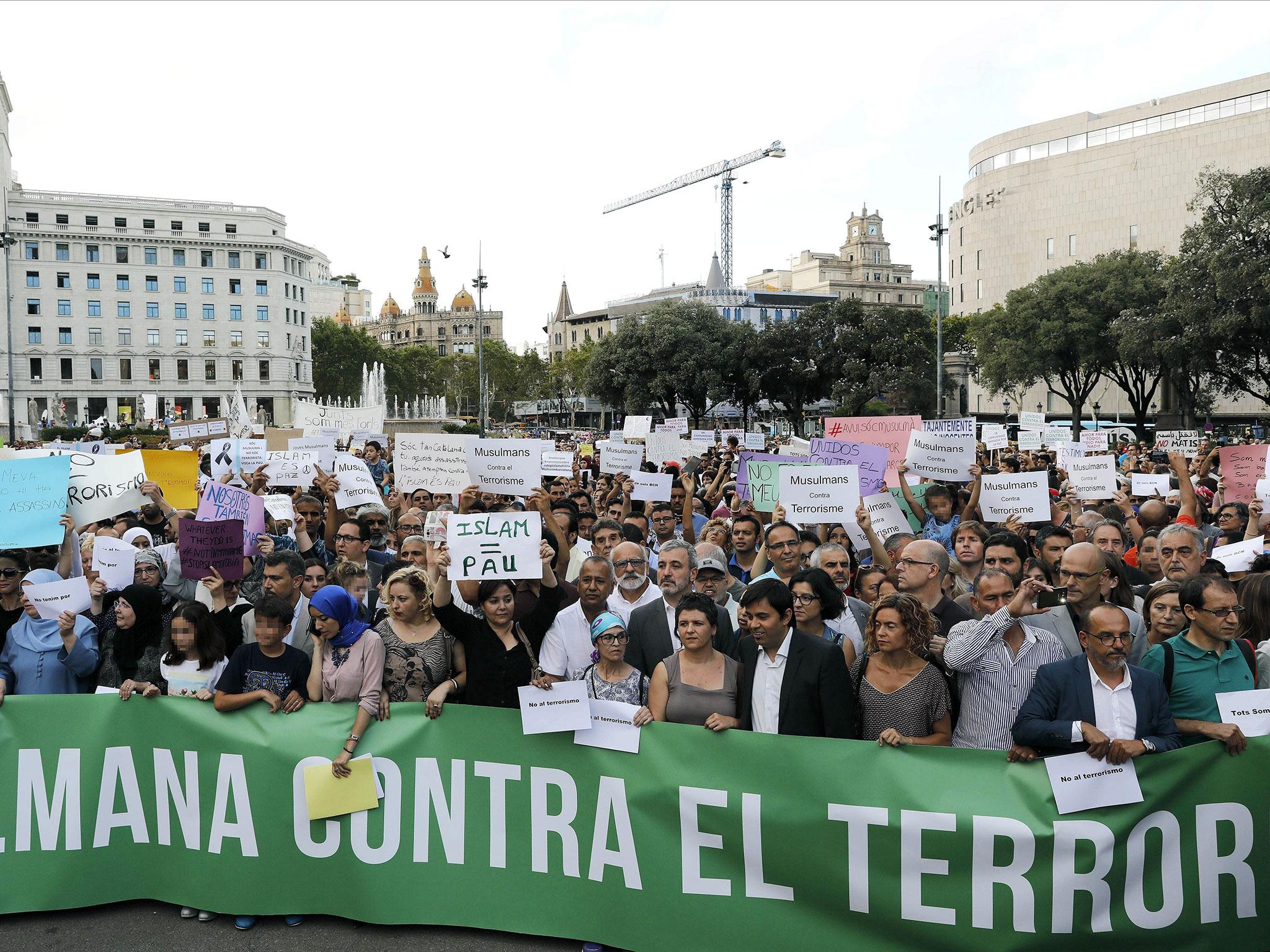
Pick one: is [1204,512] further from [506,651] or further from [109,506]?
[109,506]

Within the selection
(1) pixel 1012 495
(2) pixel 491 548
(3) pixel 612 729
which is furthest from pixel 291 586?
(1) pixel 1012 495

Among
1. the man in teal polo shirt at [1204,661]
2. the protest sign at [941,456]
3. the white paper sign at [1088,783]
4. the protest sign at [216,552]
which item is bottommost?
the white paper sign at [1088,783]

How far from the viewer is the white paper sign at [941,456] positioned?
33.3 feet

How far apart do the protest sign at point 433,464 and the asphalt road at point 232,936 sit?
488 centimetres

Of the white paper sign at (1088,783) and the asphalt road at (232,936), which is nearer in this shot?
the white paper sign at (1088,783)

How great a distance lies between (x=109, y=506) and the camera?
8.66 meters

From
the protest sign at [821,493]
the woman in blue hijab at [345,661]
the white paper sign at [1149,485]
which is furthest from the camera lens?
the white paper sign at [1149,485]

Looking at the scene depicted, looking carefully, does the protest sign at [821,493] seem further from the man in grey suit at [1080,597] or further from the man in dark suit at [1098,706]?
the man in dark suit at [1098,706]

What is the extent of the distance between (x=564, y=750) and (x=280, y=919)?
1.61 m

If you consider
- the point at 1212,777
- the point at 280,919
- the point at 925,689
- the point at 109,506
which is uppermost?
the point at 109,506

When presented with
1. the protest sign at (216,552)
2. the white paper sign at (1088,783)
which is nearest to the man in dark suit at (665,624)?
the white paper sign at (1088,783)

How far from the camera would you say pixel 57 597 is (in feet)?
19.1

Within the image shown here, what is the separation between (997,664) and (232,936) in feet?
12.0

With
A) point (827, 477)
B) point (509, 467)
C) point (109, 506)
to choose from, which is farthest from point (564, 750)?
point (109, 506)
